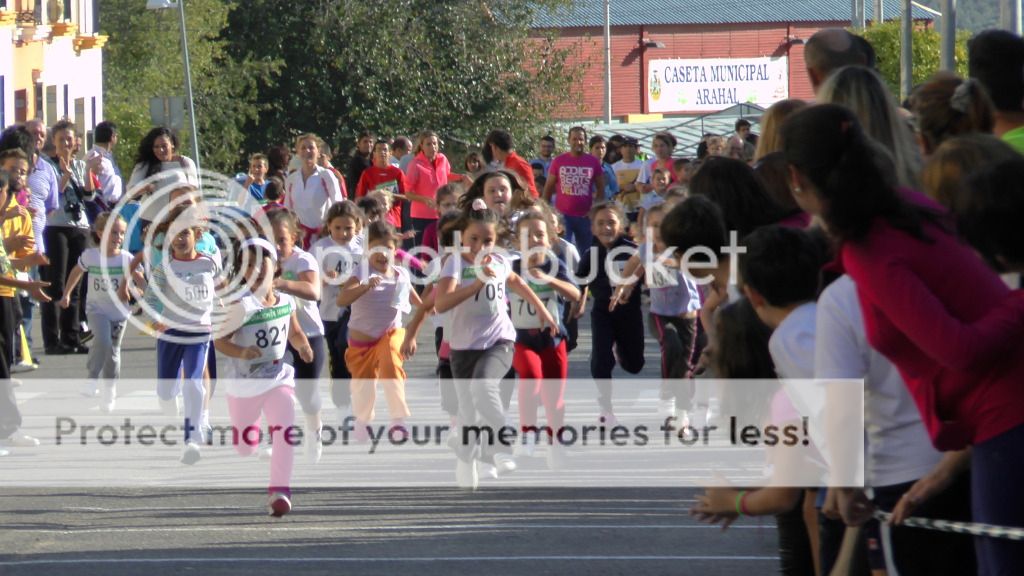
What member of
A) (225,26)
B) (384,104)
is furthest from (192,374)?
(225,26)

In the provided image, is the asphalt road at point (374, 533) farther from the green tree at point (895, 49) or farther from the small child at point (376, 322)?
the green tree at point (895, 49)

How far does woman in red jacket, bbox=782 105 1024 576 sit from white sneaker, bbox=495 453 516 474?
6.22 m

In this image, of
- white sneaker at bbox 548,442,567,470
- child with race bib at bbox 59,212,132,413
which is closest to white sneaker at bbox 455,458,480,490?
white sneaker at bbox 548,442,567,470

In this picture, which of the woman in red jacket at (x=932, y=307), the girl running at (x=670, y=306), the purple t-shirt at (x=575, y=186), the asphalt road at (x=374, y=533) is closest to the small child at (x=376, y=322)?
the asphalt road at (x=374, y=533)

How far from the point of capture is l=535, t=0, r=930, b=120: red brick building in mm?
86500

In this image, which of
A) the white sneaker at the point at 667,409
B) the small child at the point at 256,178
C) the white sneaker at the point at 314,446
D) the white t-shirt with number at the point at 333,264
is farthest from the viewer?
the small child at the point at 256,178

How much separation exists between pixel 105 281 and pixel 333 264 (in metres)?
3.05

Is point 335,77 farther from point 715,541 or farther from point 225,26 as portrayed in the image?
point 715,541

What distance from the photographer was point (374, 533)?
8758 millimetres

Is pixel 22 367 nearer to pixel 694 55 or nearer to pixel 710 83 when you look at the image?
pixel 710 83

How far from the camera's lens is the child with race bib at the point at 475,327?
998cm

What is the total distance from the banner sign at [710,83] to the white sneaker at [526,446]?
76061 mm

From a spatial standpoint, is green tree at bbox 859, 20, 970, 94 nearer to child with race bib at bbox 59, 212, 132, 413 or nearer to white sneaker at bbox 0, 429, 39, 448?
child with race bib at bbox 59, 212, 132, 413

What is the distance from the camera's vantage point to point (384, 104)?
124 feet
